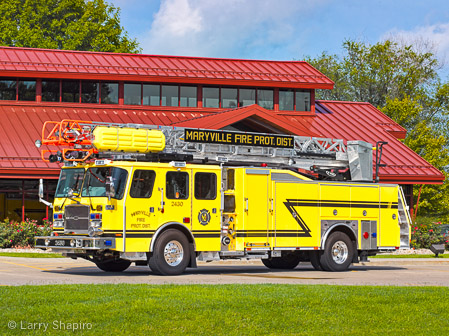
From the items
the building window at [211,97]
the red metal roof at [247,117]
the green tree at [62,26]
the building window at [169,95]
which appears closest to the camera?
the red metal roof at [247,117]

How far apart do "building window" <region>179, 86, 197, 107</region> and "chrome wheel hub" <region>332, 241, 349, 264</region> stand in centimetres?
2001

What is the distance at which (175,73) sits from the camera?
1572 inches

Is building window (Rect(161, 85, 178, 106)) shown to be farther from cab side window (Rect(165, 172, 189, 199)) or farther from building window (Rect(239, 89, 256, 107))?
cab side window (Rect(165, 172, 189, 199))

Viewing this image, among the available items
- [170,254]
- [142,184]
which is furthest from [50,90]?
[170,254]

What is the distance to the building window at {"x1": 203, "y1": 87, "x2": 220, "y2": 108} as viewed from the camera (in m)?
40.8

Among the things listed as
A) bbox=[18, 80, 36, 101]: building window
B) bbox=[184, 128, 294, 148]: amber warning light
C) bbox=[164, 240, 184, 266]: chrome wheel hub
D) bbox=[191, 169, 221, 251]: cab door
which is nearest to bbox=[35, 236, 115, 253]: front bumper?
bbox=[164, 240, 184, 266]: chrome wheel hub

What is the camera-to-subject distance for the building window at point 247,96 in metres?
41.3

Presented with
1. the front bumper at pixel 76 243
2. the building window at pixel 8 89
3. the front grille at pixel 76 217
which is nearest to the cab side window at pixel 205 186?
the front bumper at pixel 76 243

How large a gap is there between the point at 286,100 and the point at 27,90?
13.9 meters

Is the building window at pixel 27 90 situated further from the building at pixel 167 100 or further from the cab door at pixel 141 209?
the cab door at pixel 141 209

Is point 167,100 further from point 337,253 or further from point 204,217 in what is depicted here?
point 204,217

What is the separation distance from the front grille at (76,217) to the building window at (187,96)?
72.9 ft

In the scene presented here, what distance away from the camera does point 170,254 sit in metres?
18.4

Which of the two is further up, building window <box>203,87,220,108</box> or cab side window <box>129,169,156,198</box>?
building window <box>203,87,220,108</box>
